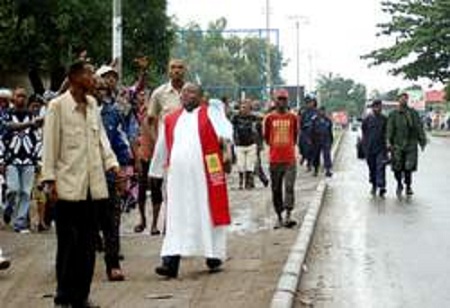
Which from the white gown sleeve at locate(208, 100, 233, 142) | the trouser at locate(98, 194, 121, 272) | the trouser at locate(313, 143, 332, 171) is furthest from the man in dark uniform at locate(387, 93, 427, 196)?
the trouser at locate(98, 194, 121, 272)

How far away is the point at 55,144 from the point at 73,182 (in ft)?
1.08

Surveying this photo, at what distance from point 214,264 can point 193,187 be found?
798 millimetres

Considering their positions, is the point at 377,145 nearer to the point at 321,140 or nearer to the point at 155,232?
the point at 321,140

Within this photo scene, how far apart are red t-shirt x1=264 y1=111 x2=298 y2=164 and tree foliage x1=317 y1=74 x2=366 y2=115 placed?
12975 cm

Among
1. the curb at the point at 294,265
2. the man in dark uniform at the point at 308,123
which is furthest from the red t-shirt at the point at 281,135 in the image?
the man in dark uniform at the point at 308,123

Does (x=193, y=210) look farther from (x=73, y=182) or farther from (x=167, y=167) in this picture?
(x=73, y=182)

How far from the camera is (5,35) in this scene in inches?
1077

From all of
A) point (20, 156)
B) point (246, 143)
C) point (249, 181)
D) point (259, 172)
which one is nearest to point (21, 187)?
point (20, 156)

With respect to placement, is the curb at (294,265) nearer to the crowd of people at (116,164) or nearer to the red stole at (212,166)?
the crowd of people at (116,164)

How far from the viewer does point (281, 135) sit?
14867 mm

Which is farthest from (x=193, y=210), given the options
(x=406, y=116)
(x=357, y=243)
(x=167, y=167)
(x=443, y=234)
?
(x=406, y=116)

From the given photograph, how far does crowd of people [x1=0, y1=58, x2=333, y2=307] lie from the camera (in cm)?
862

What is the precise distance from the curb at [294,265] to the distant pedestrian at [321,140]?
381 inches

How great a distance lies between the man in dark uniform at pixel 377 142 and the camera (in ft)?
66.5
